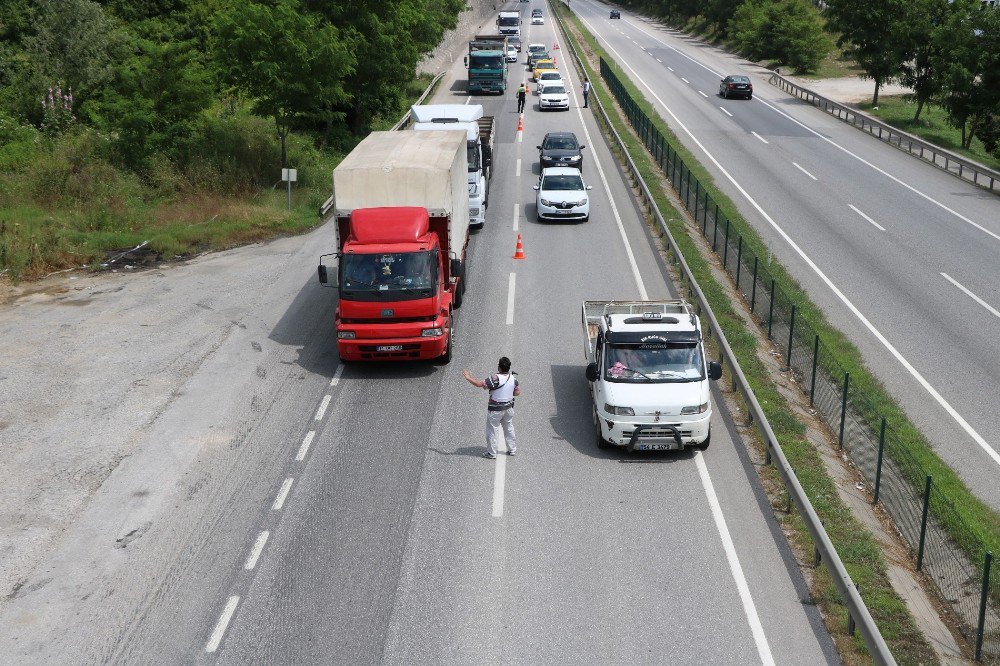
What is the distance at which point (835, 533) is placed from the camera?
13.1 metres

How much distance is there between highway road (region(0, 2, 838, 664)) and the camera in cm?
1097

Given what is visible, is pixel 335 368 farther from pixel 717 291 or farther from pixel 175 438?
pixel 717 291

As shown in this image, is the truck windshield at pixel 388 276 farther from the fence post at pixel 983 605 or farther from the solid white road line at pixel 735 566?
the fence post at pixel 983 605

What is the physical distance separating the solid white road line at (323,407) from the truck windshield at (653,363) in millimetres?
5074

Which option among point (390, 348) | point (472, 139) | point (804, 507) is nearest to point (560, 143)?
point (472, 139)

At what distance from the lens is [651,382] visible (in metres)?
15.6

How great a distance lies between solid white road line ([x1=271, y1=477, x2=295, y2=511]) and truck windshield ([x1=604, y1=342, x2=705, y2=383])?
5248mm

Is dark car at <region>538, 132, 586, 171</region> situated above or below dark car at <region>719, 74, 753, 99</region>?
below

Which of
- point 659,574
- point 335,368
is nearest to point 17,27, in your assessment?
point 335,368

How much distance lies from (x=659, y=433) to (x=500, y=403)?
8.21ft

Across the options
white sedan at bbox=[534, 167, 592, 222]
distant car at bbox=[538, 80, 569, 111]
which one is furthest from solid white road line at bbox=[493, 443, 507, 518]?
distant car at bbox=[538, 80, 569, 111]

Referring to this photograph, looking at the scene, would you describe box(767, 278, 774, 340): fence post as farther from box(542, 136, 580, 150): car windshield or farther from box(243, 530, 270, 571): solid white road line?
box(542, 136, 580, 150): car windshield

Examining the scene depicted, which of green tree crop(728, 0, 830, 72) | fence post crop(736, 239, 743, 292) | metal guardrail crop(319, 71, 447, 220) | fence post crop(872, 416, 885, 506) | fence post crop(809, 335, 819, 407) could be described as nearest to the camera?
fence post crop(872, 416, 885, 506)

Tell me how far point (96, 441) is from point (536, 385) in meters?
7.78
